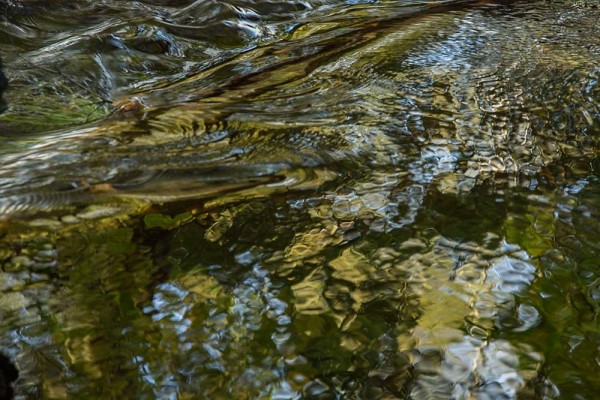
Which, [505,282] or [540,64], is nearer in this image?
[505,282]

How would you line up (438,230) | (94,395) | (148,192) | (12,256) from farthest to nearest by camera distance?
(148,192), (438,230), (12,256), (94,395)

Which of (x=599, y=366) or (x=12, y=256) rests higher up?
(x=12, y=256)

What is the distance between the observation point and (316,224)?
1.67 m

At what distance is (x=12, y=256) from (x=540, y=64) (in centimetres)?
250

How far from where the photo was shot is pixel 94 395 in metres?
1.16

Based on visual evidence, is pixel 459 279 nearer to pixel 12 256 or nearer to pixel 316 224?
pixel 316 224

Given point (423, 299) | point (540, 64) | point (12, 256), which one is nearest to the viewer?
point (423, 299)

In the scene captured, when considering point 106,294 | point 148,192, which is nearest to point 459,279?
point 106,294

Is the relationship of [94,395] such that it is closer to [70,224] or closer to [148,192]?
[70,224]

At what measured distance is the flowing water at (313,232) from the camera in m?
1.22

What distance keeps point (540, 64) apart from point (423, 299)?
2.05 m

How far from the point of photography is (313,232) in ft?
5.38

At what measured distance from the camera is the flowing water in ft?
3.99

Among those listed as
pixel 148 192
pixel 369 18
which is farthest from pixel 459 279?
pixel 369 18
